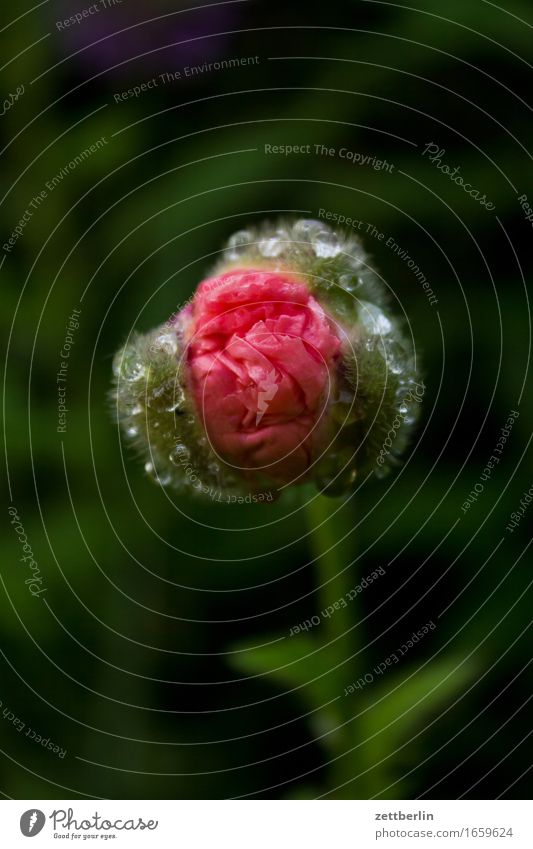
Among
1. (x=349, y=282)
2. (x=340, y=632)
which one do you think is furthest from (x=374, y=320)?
(x=340, y=632)

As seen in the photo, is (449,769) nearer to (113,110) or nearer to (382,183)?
(382,183)

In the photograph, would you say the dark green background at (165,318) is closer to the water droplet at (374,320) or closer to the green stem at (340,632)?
the green stem at (340,632)

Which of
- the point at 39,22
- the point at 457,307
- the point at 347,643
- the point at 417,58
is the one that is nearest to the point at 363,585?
the point at 347,643

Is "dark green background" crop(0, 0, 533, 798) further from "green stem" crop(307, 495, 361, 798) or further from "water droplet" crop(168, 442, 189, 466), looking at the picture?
"water droplet" crop(168, 442, 189, 466)

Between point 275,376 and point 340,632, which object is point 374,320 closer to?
point 275,376

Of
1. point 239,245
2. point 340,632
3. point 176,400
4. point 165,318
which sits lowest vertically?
point 340,632

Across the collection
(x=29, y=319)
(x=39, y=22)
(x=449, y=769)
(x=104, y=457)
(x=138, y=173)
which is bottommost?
(x=449, y=769)
